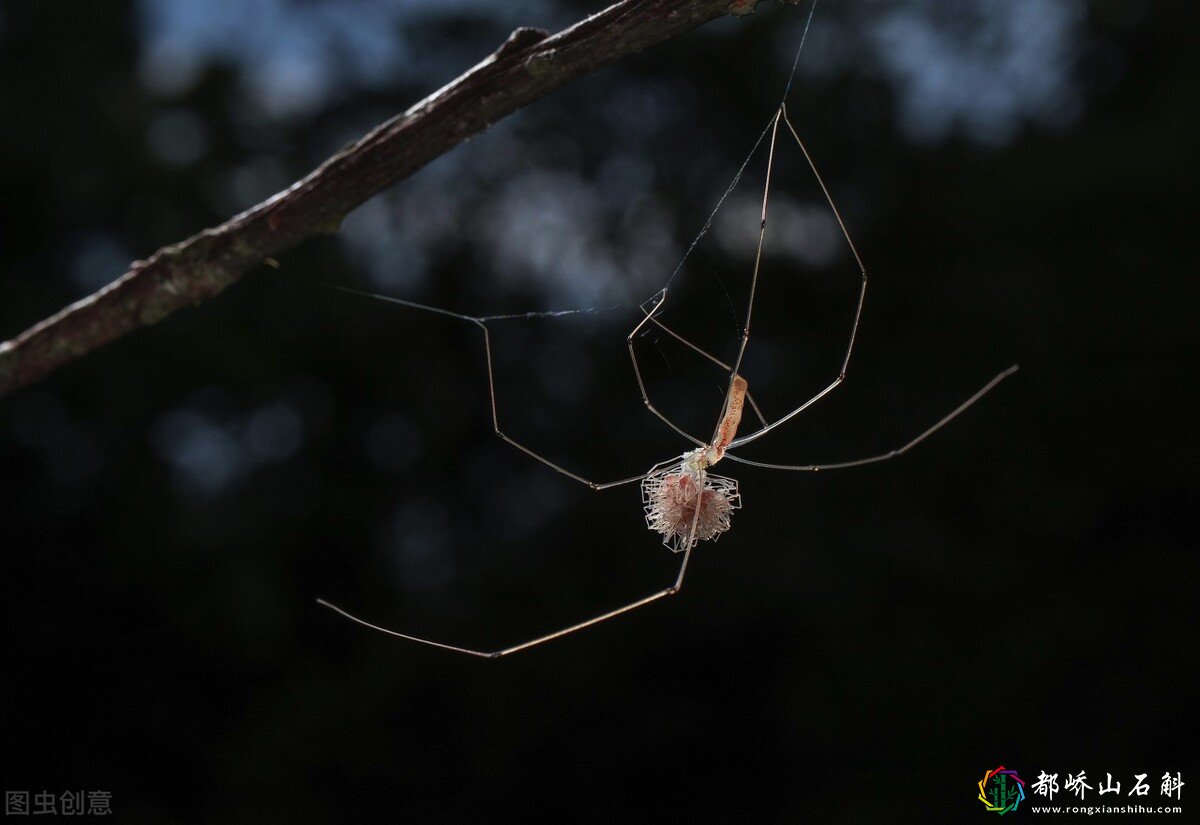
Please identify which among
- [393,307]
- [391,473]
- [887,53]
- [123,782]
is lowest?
[123,782]

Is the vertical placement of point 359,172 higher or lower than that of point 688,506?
higher

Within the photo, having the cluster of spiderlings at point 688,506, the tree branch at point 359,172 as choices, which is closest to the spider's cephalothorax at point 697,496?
the cluster of spiderlings at point 688,506

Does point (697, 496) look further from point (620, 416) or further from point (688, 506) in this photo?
point (620, 416)

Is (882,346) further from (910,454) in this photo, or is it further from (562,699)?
(562,699)

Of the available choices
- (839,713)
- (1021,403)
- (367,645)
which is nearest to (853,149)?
(1021,403)

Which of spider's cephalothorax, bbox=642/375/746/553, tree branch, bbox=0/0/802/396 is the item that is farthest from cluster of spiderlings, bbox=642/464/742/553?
tree branch, bbox=0/0/802/396

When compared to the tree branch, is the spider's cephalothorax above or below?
below

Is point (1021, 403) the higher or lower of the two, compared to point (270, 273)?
lower

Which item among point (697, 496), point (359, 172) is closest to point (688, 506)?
point (697, 496)

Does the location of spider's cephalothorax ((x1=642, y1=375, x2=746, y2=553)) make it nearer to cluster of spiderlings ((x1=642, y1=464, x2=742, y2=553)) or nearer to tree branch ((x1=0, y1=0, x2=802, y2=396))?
cluster of spiderlings ((x1=642, y1=464, x2=742, y2=553))
